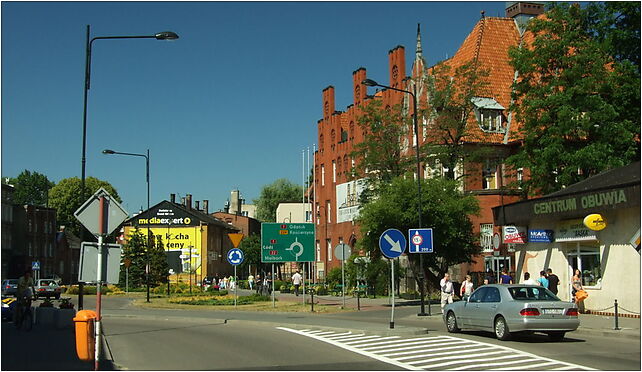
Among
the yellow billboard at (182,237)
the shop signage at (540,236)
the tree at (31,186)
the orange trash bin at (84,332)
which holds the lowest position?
the orange trash bin at (84,332)

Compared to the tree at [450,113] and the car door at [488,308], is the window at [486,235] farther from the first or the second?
the car door at [488,308]

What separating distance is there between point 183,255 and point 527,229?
232 ft

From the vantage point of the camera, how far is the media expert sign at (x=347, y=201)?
67.8 m

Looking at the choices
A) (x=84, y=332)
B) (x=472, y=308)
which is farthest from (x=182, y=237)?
(x=84, y=332)

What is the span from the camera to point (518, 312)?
1888 cm

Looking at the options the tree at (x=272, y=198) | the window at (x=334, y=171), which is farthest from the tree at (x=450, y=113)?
the tree at (x=272, y=198)

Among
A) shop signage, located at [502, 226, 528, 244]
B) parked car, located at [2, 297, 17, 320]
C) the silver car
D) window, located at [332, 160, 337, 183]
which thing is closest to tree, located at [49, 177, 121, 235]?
window, located at [332, 160, 337, 183]

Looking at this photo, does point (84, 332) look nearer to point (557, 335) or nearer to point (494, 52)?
point (557, 335)

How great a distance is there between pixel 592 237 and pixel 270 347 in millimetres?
16294

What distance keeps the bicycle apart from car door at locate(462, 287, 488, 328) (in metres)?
12.7

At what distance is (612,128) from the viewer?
39438 millimetres

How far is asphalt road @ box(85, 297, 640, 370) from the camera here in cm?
1455

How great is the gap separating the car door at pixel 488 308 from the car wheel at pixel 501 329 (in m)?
0.23

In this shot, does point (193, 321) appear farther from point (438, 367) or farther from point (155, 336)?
point (438, 367)
